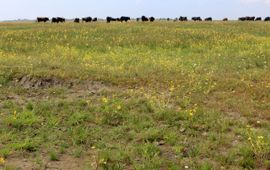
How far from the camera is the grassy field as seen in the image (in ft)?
23.9

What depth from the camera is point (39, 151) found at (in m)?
7.69

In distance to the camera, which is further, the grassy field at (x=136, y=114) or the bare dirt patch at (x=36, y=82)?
the bare dirt patch at (x=36, y=82)

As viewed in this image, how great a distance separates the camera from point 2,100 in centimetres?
1070

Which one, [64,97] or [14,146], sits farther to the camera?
[64,97]

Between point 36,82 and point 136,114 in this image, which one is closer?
point 136,114

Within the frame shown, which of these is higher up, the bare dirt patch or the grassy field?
the bare dirt patch

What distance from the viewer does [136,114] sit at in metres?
9.28

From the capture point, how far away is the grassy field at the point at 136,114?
7.28 meters

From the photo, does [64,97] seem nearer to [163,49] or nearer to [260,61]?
[260,61]

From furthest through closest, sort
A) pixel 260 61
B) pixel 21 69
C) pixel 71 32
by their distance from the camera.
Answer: pixel 71 32 → pixel 260 61 → pixel 21 69

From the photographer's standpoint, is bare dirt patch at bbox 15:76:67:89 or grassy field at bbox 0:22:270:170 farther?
bare dirt patch at bbox 15:76:67:89

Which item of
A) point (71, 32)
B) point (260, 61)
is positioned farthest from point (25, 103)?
point (71, 32)

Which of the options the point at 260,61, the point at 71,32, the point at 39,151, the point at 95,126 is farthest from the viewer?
the point at 71,32

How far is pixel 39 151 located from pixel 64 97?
329cm
